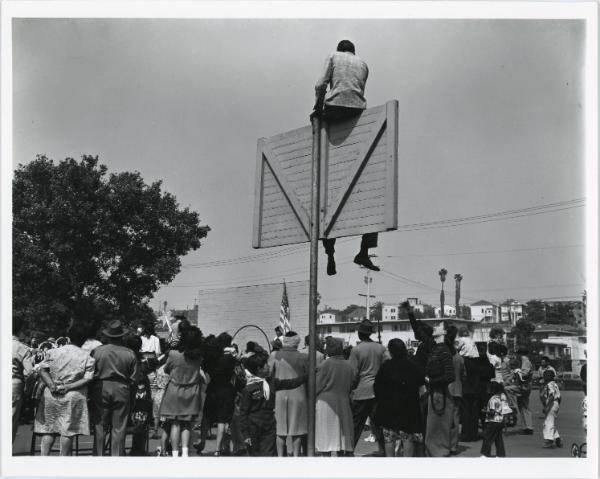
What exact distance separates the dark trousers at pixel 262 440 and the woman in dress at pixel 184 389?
2.46 ft

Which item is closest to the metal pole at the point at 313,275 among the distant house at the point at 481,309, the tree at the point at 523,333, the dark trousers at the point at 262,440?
the dark trousers at the point at 262,440

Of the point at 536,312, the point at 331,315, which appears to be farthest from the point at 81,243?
the point at 331,315

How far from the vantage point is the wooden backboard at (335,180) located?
4.46 m

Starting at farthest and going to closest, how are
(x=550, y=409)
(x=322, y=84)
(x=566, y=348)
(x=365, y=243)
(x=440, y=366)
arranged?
(x=566, y=348)
(x=550, y=409)
(x=440, y=366)
(x=365, y=243)
(x=322, y=84)

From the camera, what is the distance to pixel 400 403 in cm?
814

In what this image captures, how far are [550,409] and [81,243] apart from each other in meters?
21.8

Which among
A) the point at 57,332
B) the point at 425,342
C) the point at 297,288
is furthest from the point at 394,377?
the point at 57,332

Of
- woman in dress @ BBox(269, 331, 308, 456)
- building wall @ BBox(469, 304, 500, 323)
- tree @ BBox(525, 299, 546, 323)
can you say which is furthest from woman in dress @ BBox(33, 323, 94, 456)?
building wall @ BBox(469, 304, 500, 323)

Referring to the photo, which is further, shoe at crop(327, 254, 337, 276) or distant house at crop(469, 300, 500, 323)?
distant house at crop(469, 300, 500, 323)

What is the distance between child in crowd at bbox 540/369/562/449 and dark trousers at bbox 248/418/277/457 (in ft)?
15.3

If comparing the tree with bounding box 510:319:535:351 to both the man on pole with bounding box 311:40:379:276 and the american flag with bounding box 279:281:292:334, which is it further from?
the man on pole with bounding box 311:40:379:276

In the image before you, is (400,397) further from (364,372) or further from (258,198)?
(258,198)

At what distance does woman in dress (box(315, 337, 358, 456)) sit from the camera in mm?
8141

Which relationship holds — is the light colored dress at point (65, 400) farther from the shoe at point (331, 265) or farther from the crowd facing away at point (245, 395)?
the shoe at point (331, 265)
